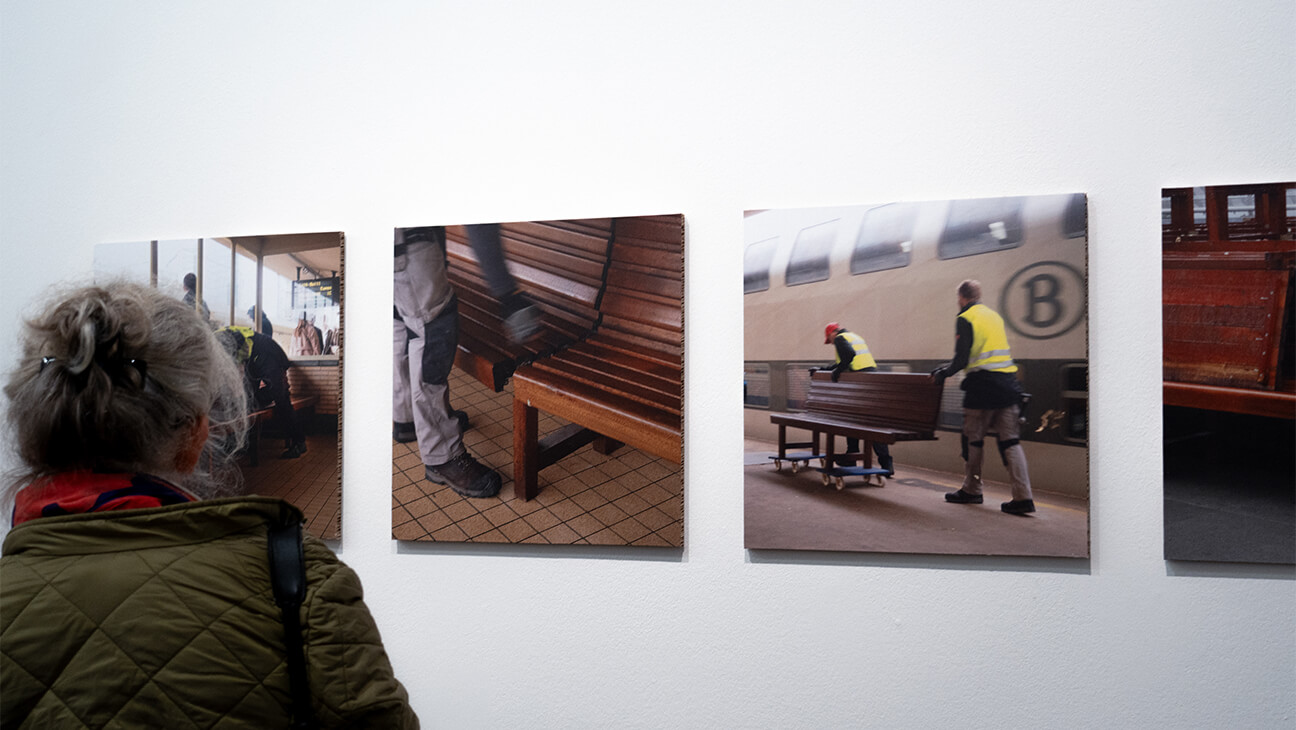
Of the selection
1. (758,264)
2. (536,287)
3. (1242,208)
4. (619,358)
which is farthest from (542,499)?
(1242,208)

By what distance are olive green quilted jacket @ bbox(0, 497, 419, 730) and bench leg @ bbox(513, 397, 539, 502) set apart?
0.92m

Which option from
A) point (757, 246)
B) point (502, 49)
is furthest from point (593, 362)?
point (502, 49)

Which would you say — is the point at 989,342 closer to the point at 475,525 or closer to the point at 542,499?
the point at 542,499

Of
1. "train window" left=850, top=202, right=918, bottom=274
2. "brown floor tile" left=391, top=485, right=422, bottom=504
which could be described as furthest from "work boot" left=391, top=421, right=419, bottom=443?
"train window" left=850, top=202, right=918, bottom=274

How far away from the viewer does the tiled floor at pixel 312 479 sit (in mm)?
1899

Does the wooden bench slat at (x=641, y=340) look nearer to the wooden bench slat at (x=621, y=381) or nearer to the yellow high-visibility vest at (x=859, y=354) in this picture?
the wooden bench slat at (x=621, y=381)

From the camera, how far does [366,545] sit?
6.24 feet

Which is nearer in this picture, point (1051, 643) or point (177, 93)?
point (1051, 643)

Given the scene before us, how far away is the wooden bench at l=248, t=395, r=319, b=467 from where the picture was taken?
192 centimetres

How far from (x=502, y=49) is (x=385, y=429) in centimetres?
106

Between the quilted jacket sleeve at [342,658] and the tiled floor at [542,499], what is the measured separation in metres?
0.87

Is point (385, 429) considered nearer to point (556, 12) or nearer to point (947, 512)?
point (556, 12)

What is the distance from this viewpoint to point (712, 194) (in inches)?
70.6

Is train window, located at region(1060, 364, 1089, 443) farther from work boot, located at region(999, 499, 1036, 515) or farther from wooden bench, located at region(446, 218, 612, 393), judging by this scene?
wooden bench, located at region(446, 218, 612, 393)
